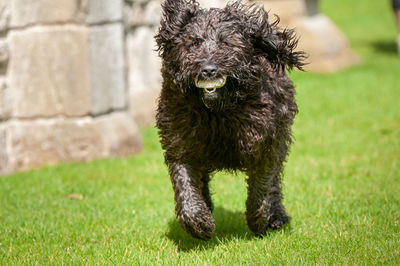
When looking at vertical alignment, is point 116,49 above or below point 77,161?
above

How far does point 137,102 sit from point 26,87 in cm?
239

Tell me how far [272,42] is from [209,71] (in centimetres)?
73

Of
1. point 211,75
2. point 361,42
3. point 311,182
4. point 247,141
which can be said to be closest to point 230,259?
point 247,141

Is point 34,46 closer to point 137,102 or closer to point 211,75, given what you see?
point 137,102

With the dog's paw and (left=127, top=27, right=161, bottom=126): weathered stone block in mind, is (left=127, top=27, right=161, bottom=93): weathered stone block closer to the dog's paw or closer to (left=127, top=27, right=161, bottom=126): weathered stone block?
(left=127, top=27, right=161, bottom=126): weathered stone block

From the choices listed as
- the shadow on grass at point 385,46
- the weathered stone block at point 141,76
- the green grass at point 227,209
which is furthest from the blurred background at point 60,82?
the shadow on grass at point 385,46

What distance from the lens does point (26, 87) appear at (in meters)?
7.47

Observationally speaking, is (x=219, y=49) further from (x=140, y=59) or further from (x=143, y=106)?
(x=140, y=59)

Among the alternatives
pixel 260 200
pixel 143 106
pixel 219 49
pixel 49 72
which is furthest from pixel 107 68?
pixel 219 49

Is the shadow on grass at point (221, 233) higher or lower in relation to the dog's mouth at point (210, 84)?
lower

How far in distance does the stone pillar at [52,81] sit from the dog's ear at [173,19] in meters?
3.29

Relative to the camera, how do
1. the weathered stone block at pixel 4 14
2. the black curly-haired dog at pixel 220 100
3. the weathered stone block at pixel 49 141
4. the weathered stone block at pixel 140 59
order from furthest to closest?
the weathered stone block at pixel 140 59 < the weathered stone block at pixel 49 141 < the weathered stone block at pixel 4 14 < the black curly-haired dog at pixel 220 100

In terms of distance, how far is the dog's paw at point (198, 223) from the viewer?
4.29 metres

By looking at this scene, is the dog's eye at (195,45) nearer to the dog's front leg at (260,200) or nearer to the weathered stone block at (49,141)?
the dog's front leg at (260,200)
